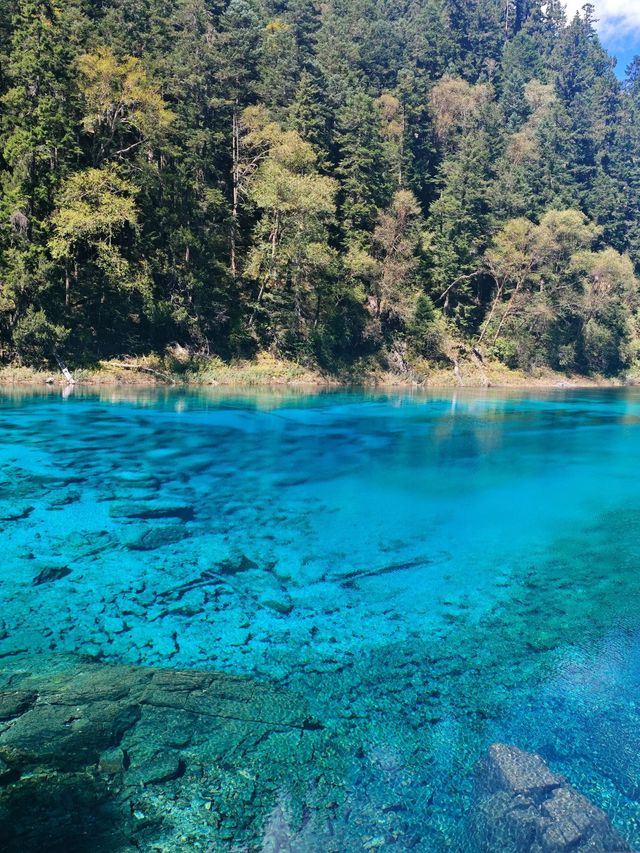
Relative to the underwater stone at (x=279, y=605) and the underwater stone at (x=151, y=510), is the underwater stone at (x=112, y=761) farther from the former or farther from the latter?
the underwater stone at (x=151, y=510)

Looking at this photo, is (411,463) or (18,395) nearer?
(411,463)

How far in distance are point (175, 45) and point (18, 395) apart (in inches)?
1329

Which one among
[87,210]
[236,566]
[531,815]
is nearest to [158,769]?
[531,815]

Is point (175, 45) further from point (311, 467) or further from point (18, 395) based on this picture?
point (311, 467)

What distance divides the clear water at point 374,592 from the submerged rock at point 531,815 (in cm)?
14

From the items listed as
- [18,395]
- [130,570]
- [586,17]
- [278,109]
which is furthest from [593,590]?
[586,17]

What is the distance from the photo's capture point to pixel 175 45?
45.5 meters

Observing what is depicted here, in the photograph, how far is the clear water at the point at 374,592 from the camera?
4.30m

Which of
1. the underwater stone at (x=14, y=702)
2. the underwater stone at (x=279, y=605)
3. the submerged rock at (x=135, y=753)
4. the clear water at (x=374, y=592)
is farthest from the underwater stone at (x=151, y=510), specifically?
the underwater stone at (x=14, y=702)

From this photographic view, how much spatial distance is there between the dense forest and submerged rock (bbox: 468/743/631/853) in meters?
32.9

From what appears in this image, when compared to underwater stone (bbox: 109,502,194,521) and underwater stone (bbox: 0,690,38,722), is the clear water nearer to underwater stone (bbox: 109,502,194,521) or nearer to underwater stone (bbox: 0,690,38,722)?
underwater stone (bbox: 109,502,194,521)

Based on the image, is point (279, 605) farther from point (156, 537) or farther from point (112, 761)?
point (156, 537)

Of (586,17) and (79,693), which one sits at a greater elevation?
(586,17)

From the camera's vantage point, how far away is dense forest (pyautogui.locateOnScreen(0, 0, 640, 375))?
32.7 m
